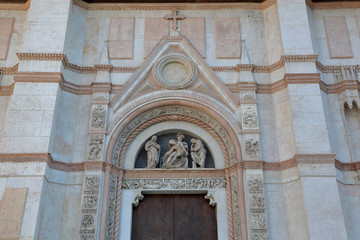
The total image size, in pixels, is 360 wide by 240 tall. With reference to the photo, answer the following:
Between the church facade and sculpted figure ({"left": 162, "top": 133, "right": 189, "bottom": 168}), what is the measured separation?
41 millimetres

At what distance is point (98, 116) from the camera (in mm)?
11367

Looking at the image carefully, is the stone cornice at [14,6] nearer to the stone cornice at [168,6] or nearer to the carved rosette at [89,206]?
the stone cornice at [168,6]

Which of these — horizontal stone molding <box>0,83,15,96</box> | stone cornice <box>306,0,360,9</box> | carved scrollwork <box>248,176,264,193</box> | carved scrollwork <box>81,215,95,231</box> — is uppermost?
stone cornice <box>306,0,360,9</box>

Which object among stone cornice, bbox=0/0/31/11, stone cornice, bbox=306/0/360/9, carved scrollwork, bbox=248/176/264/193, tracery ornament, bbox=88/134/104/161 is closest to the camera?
carved scrollwork, bbox=248/176/264/193

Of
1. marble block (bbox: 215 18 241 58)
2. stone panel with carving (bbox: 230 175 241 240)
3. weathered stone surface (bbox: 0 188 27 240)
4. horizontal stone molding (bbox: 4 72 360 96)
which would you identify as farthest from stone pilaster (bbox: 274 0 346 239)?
weathered stone surface (bbox: 0 188 27 240)

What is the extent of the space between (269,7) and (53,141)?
26.6 ft

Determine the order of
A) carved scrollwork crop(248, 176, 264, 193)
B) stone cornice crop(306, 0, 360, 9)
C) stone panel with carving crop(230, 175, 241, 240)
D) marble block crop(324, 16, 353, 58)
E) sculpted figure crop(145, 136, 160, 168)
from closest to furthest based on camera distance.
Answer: stone panel with carving crop(230, 175, 241, 240) < carved scrollwork crop(248, 176, 264, 193) < sculpted figure crop(145, 136, 160, 168) < marble block crop(324, 16, 353, 58) < stone cornice crop(306, 0, 360, 9)

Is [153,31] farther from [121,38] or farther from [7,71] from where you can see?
[7,71]

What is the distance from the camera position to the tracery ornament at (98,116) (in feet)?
36.9

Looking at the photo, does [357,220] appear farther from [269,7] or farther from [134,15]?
[134,15]

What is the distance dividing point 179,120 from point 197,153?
3.96 feet

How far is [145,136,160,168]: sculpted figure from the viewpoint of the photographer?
37.2ft

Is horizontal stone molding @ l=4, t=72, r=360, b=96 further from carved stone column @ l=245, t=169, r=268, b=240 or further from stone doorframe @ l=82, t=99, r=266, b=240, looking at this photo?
carved stone column @ l=245, t=169, r=268, b=240

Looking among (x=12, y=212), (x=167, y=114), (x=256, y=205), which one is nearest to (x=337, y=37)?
(x=167, y=114)
